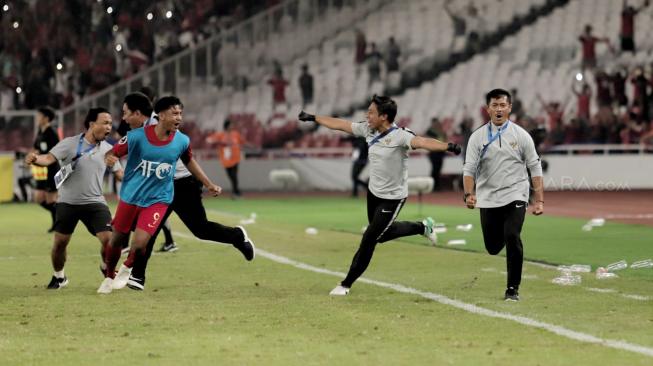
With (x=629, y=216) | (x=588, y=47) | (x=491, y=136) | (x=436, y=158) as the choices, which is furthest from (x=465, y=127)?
(x=491, y=136)

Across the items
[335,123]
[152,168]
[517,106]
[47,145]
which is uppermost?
[335,123]

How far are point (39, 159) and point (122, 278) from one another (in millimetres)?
1383

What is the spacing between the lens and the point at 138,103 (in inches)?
504

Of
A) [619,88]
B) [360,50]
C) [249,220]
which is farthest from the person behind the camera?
[360,50]

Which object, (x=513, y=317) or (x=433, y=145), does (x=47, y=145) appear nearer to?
(x=433, y=145)

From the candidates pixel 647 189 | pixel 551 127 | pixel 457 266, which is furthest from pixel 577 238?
pixel 551 127

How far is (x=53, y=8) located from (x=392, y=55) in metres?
11.4

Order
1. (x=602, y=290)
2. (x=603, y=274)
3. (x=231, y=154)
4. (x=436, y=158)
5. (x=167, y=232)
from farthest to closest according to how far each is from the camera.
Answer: (x=436, y=158), (x=231, y=154), (x=167, y=232), (x=603, y=274), (x=602, y=290)

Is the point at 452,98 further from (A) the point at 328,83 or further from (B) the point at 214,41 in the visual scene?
(B) the point at 214,41

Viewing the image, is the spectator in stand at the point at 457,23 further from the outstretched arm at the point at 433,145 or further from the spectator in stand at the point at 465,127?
the outstretched arm at the point at 433,145

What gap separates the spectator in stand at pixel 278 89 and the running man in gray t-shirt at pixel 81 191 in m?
30.3

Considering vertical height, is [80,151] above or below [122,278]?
above

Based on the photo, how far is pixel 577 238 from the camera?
19266 mm

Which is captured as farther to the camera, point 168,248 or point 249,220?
point 249,220
